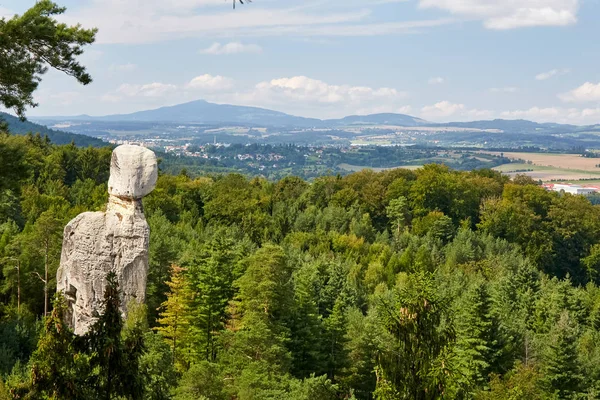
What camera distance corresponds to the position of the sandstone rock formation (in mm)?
24766

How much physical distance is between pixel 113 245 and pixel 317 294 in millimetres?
8999

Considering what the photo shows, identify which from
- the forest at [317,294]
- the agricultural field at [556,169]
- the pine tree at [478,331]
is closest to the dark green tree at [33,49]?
the forest at [317,294]

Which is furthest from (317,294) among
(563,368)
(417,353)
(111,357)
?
(111,357)

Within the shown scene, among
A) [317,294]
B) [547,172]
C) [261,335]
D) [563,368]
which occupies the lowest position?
[547,172]

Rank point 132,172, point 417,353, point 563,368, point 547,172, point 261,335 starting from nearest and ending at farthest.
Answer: point 417,353 < point 261,335 < point 563,368 < point 132,172 < point 547,172

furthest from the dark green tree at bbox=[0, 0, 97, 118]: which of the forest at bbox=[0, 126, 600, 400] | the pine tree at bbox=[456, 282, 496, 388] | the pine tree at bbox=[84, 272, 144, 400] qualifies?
the pine tree at bbox=[456, 282, 496, 388]

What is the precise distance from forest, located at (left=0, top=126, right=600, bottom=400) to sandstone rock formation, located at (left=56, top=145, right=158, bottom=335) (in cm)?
142

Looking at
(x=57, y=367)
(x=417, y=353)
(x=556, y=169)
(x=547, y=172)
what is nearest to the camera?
(x=57, y=367)

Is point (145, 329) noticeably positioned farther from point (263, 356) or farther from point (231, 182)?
point (231, 182)

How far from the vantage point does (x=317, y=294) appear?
28.9 meters

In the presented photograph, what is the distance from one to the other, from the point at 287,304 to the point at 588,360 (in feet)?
41.1

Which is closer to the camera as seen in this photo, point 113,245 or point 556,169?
point 113,245

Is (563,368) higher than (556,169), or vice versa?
(563,368)

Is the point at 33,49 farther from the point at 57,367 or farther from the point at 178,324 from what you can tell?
the point at 178,324
